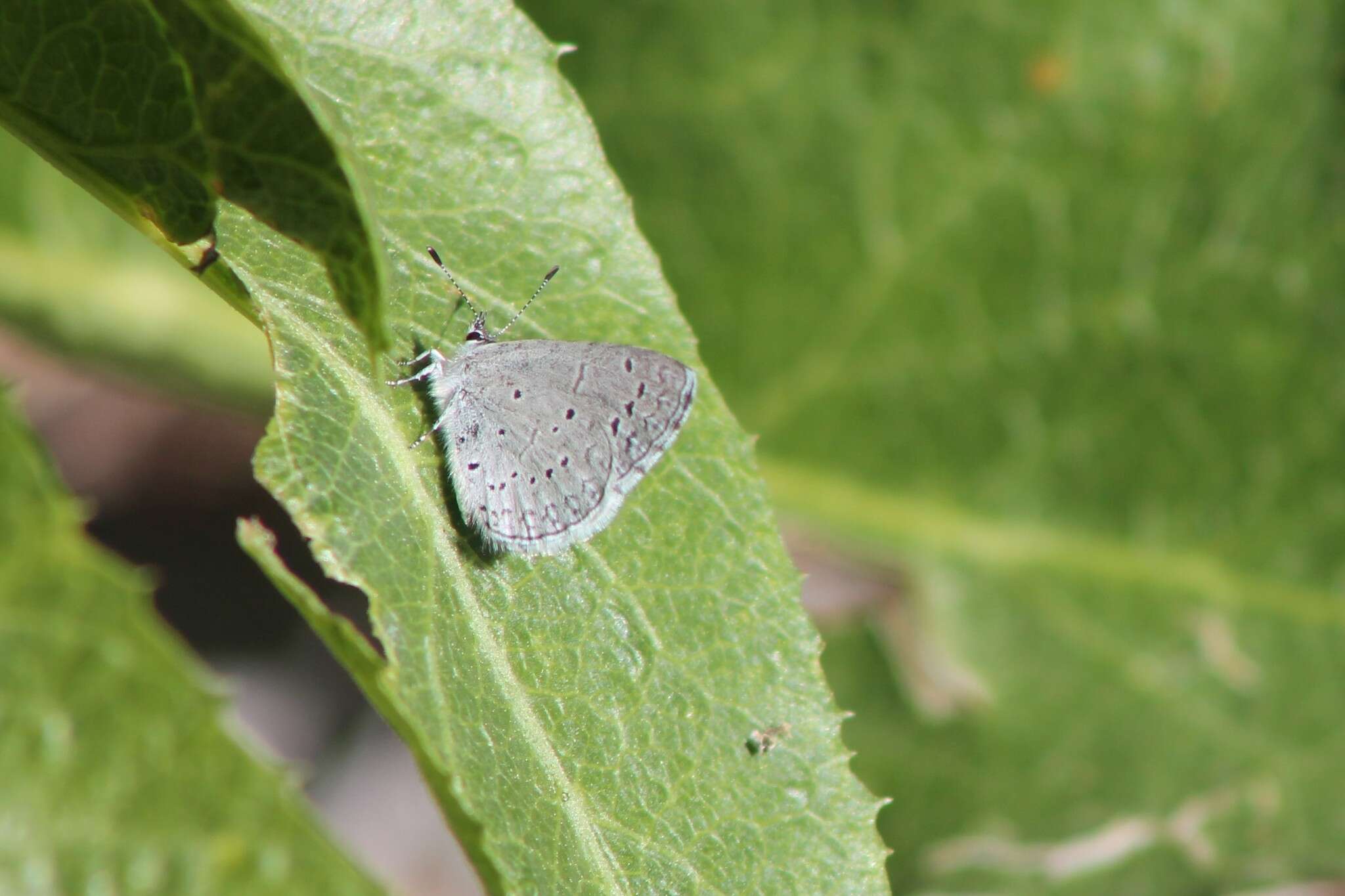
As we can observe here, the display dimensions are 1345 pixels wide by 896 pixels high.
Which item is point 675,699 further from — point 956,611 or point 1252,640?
point 1252,640

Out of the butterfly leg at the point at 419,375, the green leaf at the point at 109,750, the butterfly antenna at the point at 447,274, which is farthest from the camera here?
the green leaf at the point at 109,750

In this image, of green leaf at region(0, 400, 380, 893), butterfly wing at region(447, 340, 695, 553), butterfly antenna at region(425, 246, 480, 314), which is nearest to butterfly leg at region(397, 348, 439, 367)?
butterfly wing at region(447, 340, 695, 553)

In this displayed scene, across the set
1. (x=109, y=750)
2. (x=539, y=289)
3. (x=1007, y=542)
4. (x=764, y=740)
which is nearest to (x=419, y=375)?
(x=539, y=289)

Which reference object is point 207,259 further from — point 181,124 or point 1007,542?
point 1007,542

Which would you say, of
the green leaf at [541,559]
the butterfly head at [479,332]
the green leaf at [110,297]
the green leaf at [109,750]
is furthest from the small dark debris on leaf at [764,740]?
the green leaf at [110,297]

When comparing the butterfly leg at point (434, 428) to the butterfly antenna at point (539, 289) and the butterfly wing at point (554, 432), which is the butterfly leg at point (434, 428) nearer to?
the butterfly wing at point (554, 432)

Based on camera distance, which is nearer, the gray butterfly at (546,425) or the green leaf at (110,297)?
the gray butterfly at (546,425)

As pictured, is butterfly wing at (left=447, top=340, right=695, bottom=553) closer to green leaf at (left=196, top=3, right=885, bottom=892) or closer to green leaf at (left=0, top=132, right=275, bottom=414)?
green leaf at (left=196, top=3, right=885, bottom=892)
